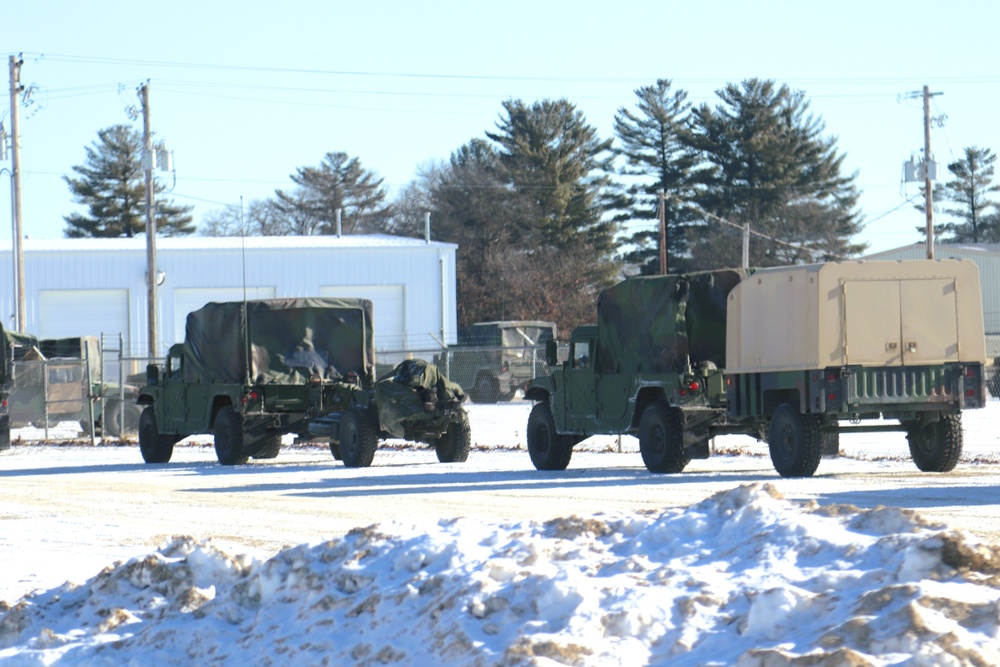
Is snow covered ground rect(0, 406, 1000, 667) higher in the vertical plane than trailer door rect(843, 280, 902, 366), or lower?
lower

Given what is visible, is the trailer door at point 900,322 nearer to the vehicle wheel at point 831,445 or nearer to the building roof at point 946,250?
the vehicle wheel at point 831,445

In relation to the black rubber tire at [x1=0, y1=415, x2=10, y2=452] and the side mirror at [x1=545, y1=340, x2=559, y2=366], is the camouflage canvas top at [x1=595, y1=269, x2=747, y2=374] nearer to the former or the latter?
the side mirror at [x1=545, y1=340, x2=559, y2=366]

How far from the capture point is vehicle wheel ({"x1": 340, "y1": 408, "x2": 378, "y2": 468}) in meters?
21.5

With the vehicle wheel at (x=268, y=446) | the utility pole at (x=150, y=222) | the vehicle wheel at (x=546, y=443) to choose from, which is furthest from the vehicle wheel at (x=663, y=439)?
the utility pole at (x=150, y=222)

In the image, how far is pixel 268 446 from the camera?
23891mm

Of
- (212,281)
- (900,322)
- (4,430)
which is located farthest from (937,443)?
(212,281)

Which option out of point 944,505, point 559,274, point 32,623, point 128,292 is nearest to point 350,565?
point 32,623

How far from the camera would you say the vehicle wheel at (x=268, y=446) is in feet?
76.3

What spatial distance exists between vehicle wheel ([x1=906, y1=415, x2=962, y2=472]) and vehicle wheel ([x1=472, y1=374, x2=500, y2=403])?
26.7m

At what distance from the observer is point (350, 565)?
7.97 m

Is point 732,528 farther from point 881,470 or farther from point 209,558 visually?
point 881,470

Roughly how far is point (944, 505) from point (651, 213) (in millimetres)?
72848

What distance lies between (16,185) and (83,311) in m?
16.1

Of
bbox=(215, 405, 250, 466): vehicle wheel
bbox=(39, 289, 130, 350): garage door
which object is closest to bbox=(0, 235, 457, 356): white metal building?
bbox=(39, 289, 130, 350): garage door
